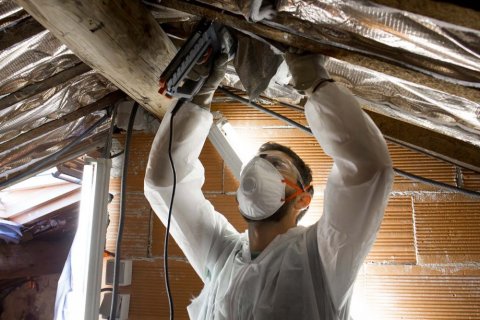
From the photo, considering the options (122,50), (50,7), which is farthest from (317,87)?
(50,7)

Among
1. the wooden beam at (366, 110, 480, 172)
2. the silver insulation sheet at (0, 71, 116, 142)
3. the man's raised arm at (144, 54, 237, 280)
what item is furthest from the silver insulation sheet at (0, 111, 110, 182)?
the wooden beam at (366, 110, 480, 172)

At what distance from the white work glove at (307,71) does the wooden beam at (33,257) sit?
3.74 m

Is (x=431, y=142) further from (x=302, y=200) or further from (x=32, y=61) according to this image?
(x=32, y=61)

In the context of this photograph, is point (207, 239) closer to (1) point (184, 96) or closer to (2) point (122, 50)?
(1) point (184, 96)

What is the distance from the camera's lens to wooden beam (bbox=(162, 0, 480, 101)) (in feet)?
3.41

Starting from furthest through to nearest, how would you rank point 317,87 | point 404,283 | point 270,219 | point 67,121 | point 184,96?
point 67,121 → point 404,283 → point 270,219 → point 184,96 → point 317,87

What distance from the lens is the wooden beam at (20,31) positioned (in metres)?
1.24

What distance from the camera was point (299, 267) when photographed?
1.22 meters

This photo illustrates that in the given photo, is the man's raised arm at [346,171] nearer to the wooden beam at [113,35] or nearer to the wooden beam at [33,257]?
the wooden beam at [113,35]

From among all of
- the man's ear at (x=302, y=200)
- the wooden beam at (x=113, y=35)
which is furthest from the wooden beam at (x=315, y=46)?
the man's ear at (x=302, y=200)

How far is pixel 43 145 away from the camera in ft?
7.50

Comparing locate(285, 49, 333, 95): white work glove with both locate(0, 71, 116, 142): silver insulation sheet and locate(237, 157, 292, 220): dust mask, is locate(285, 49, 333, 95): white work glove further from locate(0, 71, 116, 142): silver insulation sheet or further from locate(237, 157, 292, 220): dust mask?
locate(0, 71, 116, 142): silver insulation sheet

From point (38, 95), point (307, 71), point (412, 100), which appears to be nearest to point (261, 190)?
point (307, 71)

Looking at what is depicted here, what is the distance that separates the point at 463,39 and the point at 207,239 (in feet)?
3.51
